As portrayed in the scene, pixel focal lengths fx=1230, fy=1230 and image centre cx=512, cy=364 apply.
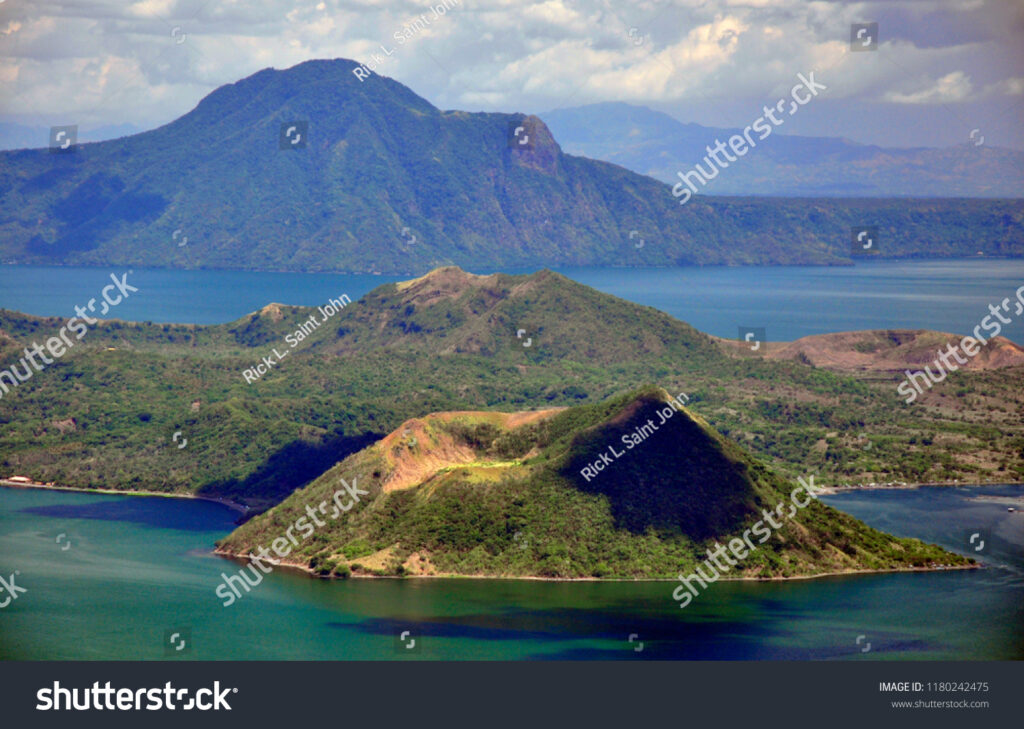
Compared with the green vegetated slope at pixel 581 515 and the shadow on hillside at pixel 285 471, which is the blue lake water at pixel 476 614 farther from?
the shadow on hillside at pixel 285 471

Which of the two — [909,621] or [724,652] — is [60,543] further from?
[909,621]

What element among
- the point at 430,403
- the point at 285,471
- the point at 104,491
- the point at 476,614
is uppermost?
the point at 430,403

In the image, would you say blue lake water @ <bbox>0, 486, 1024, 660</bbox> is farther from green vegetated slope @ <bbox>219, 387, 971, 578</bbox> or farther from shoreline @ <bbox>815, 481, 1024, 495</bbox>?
shoreline @ <bbox>815, 481, 1024, 495</bbox>

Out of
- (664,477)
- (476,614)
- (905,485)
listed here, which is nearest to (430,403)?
(905,485)

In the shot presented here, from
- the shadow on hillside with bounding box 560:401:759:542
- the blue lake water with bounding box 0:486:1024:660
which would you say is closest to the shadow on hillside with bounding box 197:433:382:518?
the blue lake water with bounding box 0:486:1024:660

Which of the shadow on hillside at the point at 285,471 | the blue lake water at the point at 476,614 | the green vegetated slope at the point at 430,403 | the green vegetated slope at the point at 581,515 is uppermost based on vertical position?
the green vegetated slope at the point at 430,403

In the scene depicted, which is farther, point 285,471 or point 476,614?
point 285,471

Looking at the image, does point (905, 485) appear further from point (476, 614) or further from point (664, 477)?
point (476, 614)

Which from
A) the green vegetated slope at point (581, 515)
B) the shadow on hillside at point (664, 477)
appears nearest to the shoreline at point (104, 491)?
the green vegetated slope at point (581, 515)
